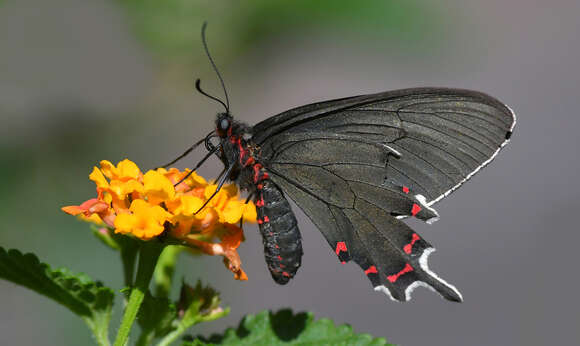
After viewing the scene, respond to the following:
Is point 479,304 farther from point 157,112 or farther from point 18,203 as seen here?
point 18,203

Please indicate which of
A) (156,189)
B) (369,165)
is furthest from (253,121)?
(156,189)

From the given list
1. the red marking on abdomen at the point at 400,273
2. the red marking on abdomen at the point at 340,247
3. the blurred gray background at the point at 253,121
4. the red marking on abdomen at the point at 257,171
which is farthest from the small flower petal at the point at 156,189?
the blurred gray background at the point at 253,121

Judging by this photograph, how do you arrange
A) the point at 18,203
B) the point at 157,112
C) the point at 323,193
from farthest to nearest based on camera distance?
the point at 157,112 → the point at 18,203 → the point at 323,193

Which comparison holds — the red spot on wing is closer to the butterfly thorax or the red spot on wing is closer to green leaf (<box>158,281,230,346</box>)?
the butterfly thorax

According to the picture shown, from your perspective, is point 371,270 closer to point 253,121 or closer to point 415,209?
point 415,209

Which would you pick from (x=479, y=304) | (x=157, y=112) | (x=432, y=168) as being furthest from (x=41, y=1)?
(x=479, y=304)

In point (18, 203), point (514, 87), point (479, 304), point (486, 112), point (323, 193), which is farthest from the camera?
point (514, 87)

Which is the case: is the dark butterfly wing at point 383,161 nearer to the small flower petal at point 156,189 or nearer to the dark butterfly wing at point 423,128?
the dark butterfly wing at point 423,128
